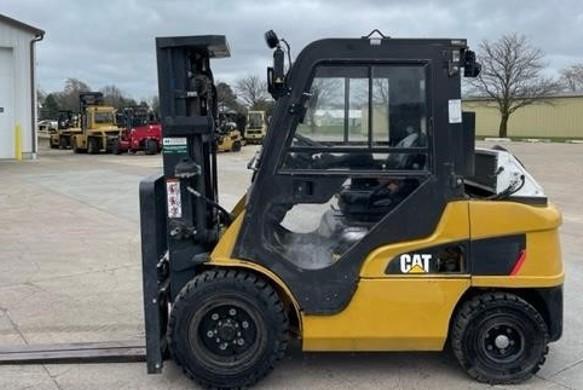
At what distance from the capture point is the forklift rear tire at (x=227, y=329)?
171 inches

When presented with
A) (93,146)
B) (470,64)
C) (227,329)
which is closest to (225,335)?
(227,329)

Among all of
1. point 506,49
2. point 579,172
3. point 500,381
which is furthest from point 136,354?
point 506,49

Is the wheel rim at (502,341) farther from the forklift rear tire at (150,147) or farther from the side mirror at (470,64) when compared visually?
the forklift rear tire at (150,147)

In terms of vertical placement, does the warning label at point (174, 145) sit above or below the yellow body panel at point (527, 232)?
above

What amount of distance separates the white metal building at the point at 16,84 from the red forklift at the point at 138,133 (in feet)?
21.5

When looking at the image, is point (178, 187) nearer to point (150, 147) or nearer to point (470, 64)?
point (470, 64)

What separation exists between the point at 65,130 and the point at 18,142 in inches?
553

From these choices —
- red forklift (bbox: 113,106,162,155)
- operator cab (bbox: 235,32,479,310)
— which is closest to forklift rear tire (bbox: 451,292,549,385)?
operator cab (bbox: 235,32,479,310)

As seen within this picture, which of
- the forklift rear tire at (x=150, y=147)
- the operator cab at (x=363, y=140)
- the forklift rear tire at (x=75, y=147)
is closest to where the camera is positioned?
the operator cab at (x=363, y=140)

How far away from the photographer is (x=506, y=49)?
66.3 meters

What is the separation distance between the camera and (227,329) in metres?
4.38

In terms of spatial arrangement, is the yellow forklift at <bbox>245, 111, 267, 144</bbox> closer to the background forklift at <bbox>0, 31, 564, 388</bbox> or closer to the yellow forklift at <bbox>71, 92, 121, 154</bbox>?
the yellow forklift at <bbox>71, 92, 121, 154</bbox>

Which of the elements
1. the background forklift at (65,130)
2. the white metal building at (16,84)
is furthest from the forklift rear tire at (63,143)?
the white metal building at (16,84)

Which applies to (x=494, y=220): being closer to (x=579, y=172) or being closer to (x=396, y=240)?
(x=396, y=240)
